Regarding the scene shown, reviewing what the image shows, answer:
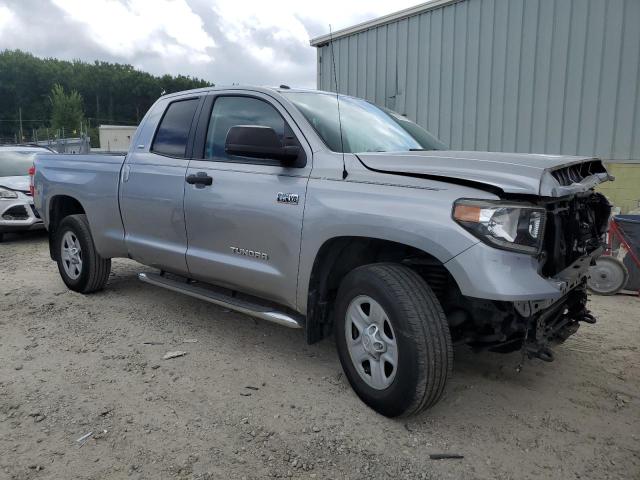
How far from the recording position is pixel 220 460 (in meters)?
2.59

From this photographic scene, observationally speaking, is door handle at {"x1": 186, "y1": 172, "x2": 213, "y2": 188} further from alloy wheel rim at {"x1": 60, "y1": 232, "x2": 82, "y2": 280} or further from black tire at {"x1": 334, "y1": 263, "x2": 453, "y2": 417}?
alloy wheel rim at {"x1": 60, "y1": 232, "x2": 82, "y2": 280}

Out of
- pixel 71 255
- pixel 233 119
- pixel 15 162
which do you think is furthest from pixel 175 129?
pixel 15 162

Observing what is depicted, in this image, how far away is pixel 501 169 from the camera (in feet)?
8.64

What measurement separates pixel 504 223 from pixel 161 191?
2.72 metres

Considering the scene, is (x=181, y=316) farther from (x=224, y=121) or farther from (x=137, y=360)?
(x=224, y=121)

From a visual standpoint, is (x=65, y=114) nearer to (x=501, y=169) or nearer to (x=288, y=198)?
(x=288, y=198)

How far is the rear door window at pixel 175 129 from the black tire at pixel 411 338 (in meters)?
2.11

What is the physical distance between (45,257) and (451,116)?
677 cm

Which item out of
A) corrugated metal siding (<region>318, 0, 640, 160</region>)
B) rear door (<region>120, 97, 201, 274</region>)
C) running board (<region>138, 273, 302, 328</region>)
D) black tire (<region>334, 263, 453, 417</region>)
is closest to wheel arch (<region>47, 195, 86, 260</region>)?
rear door (<region>120, 97, 201, 274</region>)

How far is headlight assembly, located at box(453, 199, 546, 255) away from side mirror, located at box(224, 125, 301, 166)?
121 centimetres

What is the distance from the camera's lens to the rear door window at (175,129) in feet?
13.9

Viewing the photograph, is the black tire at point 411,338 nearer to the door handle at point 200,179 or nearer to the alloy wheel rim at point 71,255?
the door handle at point 200,179

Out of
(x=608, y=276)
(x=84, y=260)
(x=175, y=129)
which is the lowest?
(x=608, y=276)

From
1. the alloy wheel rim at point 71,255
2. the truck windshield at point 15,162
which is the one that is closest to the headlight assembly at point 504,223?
the alloy wheel rim at point 71,255
